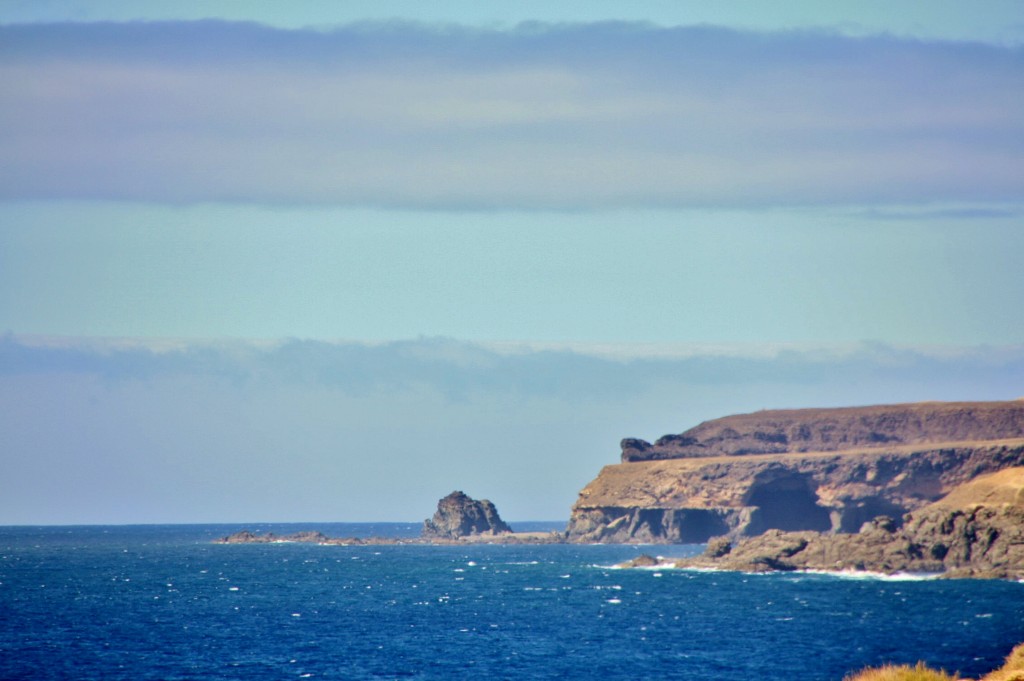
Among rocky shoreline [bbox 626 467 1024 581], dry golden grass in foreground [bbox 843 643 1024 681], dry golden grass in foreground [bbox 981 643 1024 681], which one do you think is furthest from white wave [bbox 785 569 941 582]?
dry golden grass in foreground [bbox 843 643 1024 681]

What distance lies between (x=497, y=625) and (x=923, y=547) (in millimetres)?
48501

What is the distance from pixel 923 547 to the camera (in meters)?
126

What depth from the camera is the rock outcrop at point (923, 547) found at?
11969 cm

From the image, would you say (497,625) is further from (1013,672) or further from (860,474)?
(860,474)

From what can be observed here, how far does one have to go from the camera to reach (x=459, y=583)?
130 metres

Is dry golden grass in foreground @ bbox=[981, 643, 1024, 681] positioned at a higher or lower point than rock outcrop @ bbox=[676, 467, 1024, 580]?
lower

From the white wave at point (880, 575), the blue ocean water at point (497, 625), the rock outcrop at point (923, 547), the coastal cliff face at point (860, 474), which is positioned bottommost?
the blue ocean water at point (497, 625)

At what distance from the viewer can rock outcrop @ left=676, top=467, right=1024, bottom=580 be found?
393 feet

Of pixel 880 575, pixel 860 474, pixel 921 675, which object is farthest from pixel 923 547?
pixel 921 675

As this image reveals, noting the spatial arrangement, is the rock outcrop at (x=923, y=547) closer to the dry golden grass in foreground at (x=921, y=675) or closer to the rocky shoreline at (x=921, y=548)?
the rocky shoreline at (x=921, y=548)

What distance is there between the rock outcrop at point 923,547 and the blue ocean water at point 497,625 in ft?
17.3

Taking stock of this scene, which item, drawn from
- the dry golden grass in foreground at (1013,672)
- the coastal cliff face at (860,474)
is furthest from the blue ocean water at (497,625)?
the coastal cliff face at (860,474)

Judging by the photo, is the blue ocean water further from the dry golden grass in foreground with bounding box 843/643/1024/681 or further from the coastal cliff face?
the coastal cliff face

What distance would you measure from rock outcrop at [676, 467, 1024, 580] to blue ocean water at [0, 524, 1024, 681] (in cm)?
529
